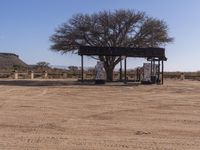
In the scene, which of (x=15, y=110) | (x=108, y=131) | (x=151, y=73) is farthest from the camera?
(x=151, y=73)

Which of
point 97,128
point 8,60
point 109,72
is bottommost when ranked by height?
point 97,128

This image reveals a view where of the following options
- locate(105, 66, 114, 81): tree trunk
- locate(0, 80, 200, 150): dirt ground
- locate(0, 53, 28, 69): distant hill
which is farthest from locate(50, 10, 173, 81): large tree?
locate(0, 53, 28, 69): distant hill

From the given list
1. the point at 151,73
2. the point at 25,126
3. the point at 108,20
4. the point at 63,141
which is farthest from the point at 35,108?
the point at 108,20

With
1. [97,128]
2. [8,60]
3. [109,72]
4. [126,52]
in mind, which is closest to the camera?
[97,128]

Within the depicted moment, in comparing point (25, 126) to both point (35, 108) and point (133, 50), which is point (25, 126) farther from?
point (133, 50)

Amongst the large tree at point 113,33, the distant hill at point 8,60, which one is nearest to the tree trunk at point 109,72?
the large tree at point 113,33

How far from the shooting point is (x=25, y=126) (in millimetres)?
14992

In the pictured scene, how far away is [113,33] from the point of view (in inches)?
2224

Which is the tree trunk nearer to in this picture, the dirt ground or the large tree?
the large tree

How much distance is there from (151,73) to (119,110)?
→ 29106 mm

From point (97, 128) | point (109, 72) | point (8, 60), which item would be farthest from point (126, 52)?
point (8, 60)

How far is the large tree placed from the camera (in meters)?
56.4

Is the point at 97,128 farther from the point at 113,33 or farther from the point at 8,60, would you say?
the point at 8,60

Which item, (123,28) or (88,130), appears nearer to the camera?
(88,130)
